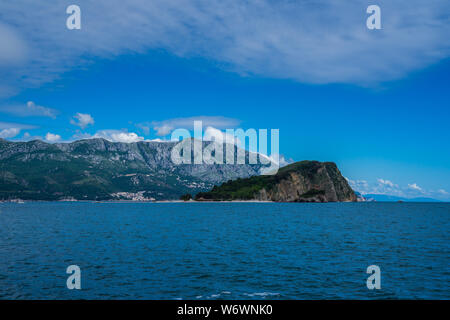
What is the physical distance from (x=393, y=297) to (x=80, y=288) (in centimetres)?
3335

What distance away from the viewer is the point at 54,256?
56.6 meters

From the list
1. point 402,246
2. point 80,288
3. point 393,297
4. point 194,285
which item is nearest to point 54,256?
point 80,288
